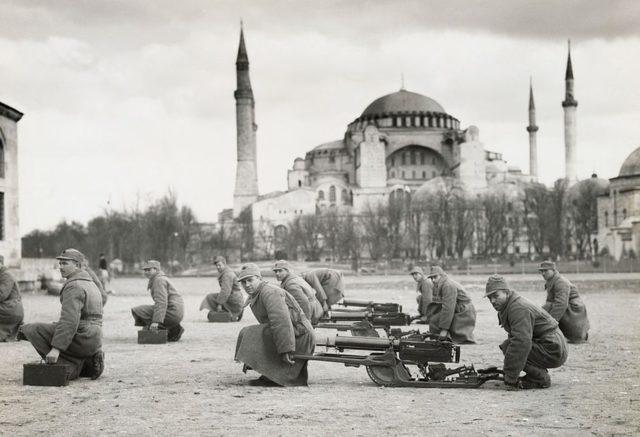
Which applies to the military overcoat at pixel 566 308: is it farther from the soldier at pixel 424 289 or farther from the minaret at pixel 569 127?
the minaret at pixel 569 127

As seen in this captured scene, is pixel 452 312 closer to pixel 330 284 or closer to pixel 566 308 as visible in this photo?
pixel 566 308

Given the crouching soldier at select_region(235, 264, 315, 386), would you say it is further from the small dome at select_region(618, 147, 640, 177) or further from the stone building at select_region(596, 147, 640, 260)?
the small dome at select_region(618, 147, 640, 177)

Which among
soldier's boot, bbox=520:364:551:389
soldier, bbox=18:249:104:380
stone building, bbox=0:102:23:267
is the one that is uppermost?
stone building, bbox=0:102:23:267

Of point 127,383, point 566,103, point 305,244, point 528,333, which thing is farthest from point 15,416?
point 566,103

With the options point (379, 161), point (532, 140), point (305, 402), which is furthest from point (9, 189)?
point (532, 140)

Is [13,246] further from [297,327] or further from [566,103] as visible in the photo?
[566,103]

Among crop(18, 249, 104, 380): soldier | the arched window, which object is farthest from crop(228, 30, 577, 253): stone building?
crop(18, 249, 104, 380): soldier
